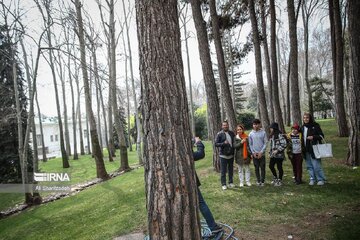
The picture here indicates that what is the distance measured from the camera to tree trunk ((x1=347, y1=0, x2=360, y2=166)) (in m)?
7.97

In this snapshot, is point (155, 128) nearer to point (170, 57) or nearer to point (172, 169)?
point (172, 169)

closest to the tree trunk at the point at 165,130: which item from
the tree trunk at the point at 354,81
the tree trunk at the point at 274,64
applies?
the tree trunk at the point at 354,81

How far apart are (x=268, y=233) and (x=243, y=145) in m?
3.23

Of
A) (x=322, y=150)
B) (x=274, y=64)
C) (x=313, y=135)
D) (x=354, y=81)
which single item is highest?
(x=274, y=64)

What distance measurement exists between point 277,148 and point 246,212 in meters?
2.29

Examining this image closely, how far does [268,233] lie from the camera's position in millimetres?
4711

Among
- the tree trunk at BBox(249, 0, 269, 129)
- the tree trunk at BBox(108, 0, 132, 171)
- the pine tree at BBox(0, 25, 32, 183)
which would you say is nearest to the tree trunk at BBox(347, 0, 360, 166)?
the tree trunk at BBox(249, 0, 269, 129)

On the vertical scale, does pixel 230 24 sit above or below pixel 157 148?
above

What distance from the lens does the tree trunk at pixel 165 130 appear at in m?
3.00

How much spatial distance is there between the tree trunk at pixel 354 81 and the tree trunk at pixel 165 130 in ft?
23.3

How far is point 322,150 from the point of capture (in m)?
6.88

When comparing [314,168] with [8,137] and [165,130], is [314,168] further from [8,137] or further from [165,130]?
[8,137]

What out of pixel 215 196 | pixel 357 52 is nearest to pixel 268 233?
pixel 215 196

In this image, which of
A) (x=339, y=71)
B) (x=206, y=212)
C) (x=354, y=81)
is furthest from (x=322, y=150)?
(x=339, y=71)
